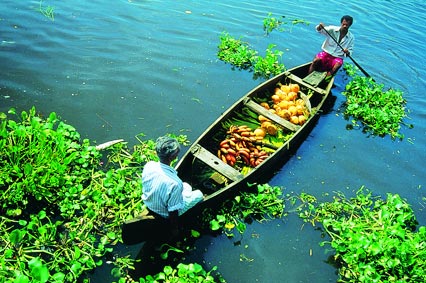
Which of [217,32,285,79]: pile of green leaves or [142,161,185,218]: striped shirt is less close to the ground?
[217,32,285,79]: pile of green leaves

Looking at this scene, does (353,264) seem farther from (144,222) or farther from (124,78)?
(124,78)

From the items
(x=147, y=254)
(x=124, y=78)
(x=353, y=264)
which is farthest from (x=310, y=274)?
(x=124, y=78)

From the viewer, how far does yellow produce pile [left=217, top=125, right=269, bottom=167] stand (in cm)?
611

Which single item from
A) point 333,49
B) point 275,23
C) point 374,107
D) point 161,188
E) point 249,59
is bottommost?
point 374,107

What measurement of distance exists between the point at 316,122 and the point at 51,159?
18.3 ft

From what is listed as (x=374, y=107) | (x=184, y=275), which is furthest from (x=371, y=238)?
(x=374, y=107)

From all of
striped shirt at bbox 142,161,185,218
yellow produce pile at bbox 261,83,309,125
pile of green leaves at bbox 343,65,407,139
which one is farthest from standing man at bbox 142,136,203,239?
pile of green leaves at bbox 343,65,407,139

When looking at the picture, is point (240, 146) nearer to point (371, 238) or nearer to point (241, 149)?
point (241, 149)

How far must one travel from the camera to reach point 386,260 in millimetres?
4875

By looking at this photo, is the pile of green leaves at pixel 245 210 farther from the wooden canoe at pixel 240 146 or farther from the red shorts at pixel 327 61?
the red shorts at pixel 327 61

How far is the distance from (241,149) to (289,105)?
1.84 meters

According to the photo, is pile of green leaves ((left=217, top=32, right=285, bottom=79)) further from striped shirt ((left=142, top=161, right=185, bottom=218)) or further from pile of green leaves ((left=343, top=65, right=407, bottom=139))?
striped shirt ((left=142, top=161, right=185, bottom=218))

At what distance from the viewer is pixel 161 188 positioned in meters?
3.99

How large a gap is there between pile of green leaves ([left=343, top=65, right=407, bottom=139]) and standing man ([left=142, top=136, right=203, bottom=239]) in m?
5.76
